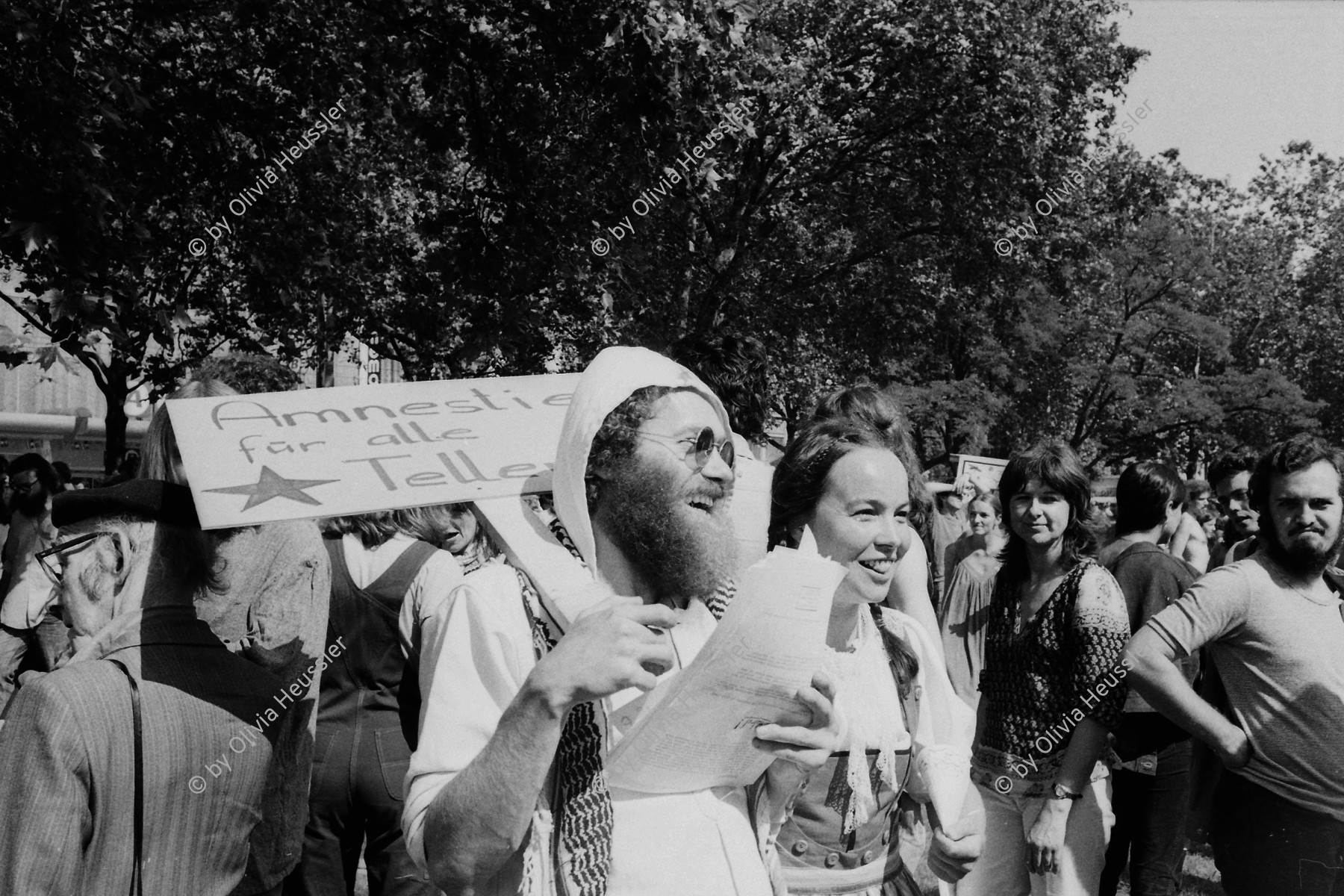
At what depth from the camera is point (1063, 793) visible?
3963 mm

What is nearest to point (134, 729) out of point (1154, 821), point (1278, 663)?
point (1278, 663)

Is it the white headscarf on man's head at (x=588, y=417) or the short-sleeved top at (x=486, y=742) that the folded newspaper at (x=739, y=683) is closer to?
the short-sleeved top at (x=486, y=742)

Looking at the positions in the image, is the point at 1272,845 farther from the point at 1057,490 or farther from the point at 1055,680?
the point at 1057,490

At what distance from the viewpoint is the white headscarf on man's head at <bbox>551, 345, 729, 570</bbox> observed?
1.89m

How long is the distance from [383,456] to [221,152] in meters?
8.38

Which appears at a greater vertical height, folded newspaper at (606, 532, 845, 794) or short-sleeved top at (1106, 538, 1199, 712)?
folded newspaper at (606, 532, 845, 794)

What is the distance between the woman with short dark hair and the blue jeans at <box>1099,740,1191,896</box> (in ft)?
0.70

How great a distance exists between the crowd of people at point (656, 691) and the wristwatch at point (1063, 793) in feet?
0.07

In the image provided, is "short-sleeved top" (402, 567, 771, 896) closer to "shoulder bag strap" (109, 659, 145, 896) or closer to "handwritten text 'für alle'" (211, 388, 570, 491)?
"handwritten text 'für alle'" (211, 388, 570, 491)

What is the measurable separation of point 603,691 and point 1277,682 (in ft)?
9.23

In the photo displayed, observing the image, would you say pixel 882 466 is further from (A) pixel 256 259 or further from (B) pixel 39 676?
(A) pixel 256 259

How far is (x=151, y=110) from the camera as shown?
26.7ft

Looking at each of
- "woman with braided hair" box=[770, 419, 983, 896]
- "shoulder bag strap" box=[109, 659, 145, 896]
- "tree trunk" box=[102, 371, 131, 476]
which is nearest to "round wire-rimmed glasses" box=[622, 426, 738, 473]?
"woman with braided hair" box=[770, 419, 983, 896]

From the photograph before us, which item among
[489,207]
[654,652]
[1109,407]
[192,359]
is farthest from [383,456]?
[1109,407]
